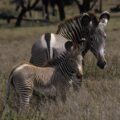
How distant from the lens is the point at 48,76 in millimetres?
8844

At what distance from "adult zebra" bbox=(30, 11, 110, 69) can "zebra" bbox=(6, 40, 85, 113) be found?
1.31 m

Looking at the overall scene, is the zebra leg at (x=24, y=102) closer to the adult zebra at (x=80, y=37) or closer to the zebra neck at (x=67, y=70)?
the zebra neck at (x=67, y=70)

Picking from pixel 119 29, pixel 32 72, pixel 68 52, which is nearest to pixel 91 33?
pixel 68 52

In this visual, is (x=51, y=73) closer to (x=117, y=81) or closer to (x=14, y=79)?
(x=14, y=79)

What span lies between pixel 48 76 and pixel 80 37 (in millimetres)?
2301

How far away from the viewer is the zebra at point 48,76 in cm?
848

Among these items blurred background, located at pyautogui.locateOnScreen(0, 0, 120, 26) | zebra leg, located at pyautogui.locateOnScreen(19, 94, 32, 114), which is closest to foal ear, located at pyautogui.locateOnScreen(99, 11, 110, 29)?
zebra leg, located at pyautogui.locateOnScreen(19, 94, 32, 114)

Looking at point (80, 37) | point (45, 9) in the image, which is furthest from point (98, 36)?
point (45, 9)

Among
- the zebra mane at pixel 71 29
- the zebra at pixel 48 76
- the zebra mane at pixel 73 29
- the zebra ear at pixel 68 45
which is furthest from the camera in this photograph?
the zebra mane at pixel 71 29

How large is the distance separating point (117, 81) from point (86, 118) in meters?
3.02

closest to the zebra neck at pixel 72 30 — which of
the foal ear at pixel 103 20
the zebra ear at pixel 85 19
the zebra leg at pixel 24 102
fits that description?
the zebra ear at pixel 85 19

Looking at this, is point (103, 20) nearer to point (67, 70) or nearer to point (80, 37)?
point (80, 37)

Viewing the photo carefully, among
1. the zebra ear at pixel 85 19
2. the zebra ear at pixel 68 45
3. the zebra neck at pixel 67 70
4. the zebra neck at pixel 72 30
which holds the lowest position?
the zebra neck at pixel 72 30

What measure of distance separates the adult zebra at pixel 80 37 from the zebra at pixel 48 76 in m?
1.31
